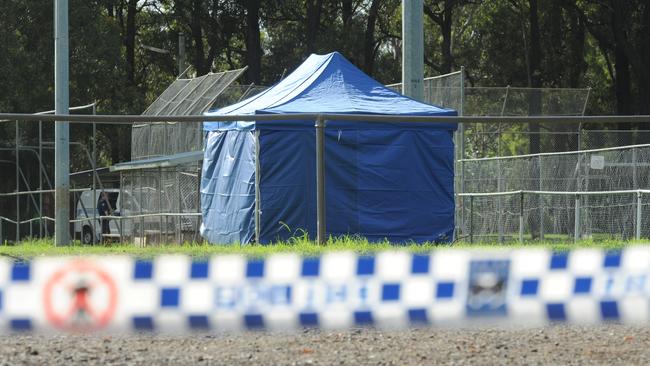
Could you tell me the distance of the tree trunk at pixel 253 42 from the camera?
4716cm

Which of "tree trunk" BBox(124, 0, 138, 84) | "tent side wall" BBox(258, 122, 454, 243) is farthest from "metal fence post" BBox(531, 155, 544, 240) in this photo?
"tree trunk" BBox(124, 0, 138, 84)

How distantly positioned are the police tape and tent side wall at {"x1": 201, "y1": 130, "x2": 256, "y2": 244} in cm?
728

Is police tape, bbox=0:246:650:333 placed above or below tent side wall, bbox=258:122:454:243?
below

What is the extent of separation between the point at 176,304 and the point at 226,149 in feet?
31.1

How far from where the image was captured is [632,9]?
43.5 metres

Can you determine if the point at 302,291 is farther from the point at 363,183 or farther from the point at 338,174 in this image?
the point at 363,183

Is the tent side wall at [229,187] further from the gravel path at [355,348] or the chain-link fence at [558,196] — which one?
the gravel path at [355,348]

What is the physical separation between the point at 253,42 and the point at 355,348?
138 ft

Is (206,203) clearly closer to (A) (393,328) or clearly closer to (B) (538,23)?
(A) (393,328)

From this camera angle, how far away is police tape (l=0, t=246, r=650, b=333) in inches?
282

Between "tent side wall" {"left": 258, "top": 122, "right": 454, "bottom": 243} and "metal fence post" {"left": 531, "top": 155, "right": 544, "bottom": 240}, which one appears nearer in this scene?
"tent side wall" {"left": 258, "top": 122, "right": 454, "bottom": 243}

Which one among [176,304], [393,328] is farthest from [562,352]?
[176,304]

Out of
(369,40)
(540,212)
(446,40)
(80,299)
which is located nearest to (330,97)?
(540,212)

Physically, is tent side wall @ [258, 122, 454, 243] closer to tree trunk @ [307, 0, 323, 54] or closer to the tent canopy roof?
the tent canopy roof
